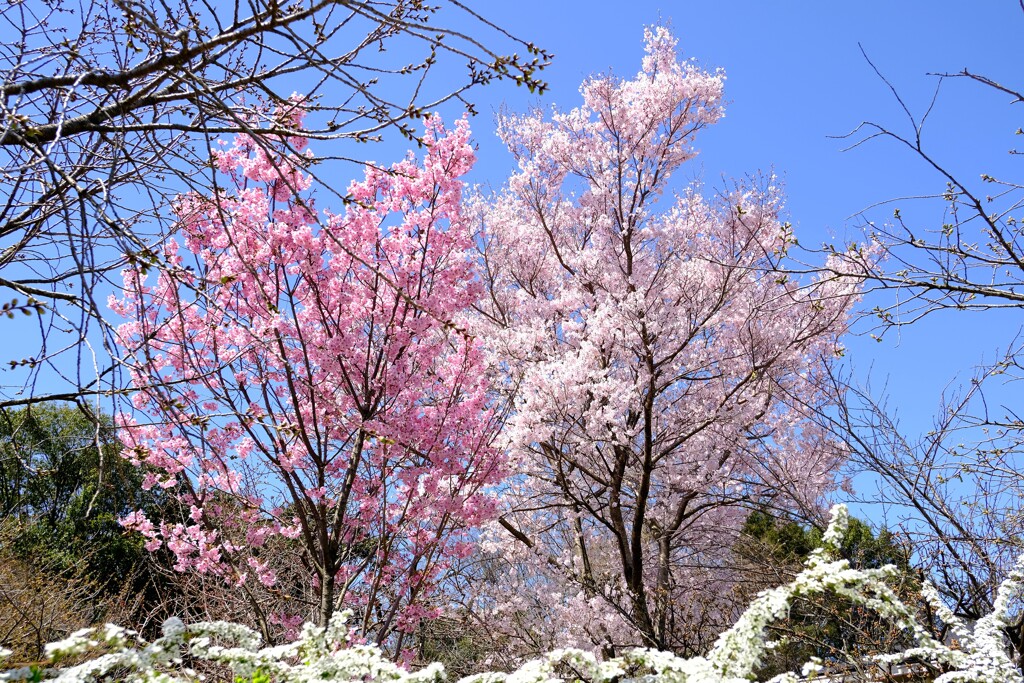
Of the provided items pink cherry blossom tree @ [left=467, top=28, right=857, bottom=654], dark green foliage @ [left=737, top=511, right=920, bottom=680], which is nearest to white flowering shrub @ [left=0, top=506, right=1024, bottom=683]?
dark green foliage @ [left=737, top=511, right=920, bottom=680]

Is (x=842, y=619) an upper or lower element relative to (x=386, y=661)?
upper

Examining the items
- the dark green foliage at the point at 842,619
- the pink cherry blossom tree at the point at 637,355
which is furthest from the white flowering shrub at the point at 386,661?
the pink cherry blossom tree at the point at 637,355

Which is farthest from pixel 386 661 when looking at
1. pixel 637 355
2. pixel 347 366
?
pixel 637 355

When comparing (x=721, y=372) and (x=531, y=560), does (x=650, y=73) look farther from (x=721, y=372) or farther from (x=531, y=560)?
(x=531, y=560)

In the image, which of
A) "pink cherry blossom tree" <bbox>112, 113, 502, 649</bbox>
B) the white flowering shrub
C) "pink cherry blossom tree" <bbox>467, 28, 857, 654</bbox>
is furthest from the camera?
"pink cherry blossom tree" <bbox>467, 28, 857, 654</bbox>

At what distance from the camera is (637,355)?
825 centimetres

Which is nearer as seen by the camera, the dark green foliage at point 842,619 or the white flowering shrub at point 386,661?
the white flowering shrub at point 386,661

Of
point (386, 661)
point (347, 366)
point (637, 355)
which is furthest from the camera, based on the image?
point (637, 355)

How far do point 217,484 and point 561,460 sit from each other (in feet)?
13.6

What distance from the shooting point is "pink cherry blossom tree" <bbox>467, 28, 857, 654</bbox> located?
26.5ft

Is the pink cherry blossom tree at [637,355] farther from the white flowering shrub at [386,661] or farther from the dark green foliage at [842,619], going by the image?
the white flowering shrub at [386,661]

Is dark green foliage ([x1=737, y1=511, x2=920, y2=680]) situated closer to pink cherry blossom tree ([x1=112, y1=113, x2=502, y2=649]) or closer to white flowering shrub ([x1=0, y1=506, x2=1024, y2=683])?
white flowering shrub ([x1=0, y1=506, x2=1024, y2=683])

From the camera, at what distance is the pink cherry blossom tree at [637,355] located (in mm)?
8070

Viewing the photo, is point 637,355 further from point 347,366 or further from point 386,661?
point 386,661
